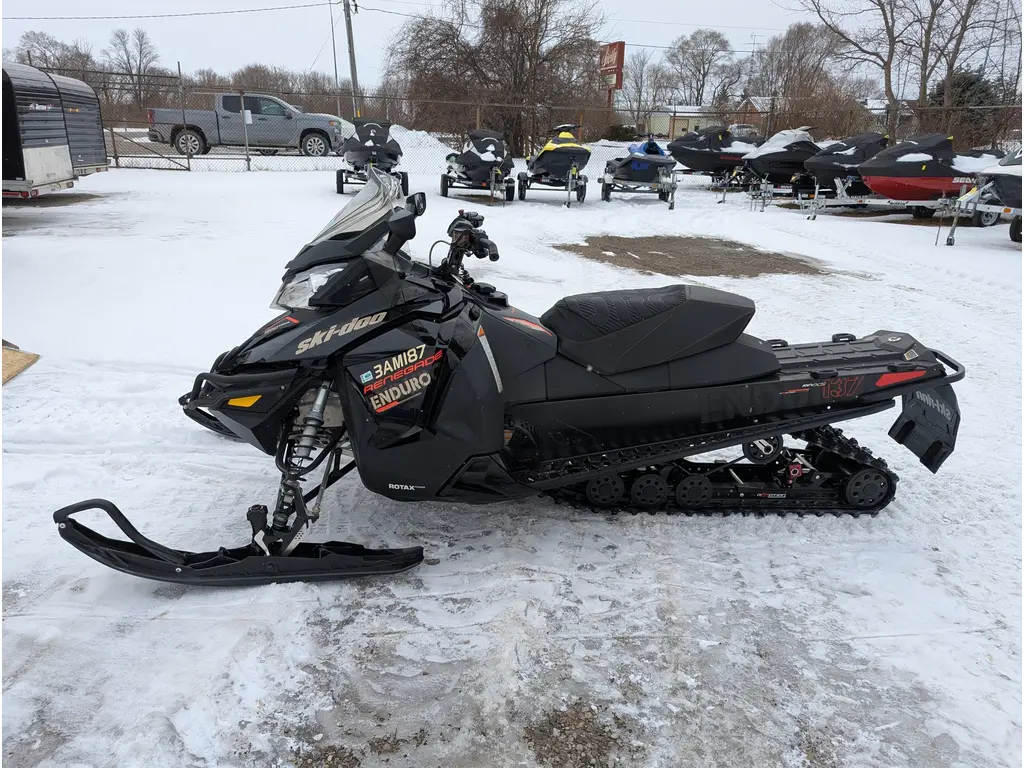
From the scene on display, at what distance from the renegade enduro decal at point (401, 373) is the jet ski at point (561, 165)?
11427 millimetres

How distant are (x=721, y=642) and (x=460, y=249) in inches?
71.0

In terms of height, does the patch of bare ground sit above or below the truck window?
below

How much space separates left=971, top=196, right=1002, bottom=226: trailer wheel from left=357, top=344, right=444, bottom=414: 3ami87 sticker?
474 inches

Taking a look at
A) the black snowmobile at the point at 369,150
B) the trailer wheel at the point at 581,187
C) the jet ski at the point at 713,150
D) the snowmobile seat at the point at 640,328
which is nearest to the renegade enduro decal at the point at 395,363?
the snowmobile seat at the point at 640,328

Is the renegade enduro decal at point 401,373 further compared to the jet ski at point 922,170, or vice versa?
the jet ski at point 922,170

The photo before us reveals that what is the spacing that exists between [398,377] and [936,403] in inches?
97.7

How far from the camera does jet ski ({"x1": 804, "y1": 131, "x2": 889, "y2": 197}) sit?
1373cm

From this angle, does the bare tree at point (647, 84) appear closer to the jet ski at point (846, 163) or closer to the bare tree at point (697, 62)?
the bare tree at point (697, 62)

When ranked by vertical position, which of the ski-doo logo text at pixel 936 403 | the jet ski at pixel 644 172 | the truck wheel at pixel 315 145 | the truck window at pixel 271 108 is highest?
Result: the truck window at pixel 271 108

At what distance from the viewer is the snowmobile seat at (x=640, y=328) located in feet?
9.46

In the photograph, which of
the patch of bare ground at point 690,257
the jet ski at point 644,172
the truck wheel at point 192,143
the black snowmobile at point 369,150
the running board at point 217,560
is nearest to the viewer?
the running board at point 217,560

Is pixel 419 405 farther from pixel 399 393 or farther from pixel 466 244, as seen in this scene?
pixel 466 244

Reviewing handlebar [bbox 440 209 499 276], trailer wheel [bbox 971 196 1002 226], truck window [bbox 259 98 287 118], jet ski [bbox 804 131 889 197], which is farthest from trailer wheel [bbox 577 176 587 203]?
handlebar [bbox 440 209 499 276]

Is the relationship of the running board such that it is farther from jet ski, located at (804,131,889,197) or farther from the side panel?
jet ski, located at (804,131,889,197)
